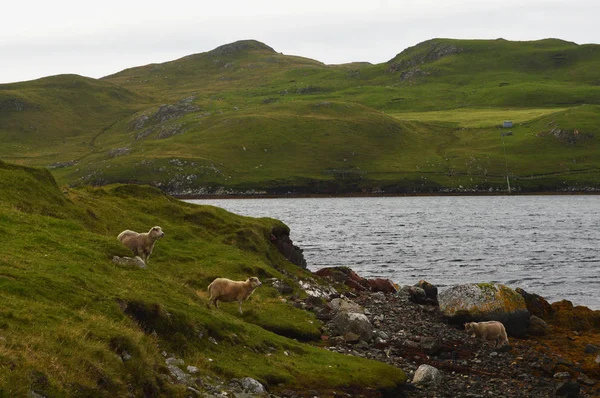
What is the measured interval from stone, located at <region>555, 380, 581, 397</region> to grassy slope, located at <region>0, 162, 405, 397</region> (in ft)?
25.0

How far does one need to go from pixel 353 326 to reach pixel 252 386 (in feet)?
42.3

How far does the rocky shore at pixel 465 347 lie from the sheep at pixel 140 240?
961 centimetres

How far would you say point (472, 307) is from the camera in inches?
1630

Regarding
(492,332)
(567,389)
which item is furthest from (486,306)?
(567,389)

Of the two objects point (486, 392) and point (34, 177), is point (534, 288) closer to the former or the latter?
point (486, 392)

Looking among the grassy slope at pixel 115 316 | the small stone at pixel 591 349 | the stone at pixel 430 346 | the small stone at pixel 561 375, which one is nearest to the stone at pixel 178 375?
the grassy slope at pixel 115 316

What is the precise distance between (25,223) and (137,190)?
892 inches

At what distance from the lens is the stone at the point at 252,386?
21422 millimetres

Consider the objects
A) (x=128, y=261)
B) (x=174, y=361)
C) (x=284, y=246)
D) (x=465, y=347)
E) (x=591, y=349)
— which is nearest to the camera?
(x=174, y=361)

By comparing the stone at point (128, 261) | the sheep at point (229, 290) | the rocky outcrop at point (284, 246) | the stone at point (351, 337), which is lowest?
the stone at point (351, 337)

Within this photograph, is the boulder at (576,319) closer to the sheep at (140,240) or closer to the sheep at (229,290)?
the sheep at (229,290)

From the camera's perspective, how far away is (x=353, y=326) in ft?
111

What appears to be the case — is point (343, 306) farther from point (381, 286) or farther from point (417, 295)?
point (381, 286)

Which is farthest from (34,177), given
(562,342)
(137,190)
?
(562,342)
